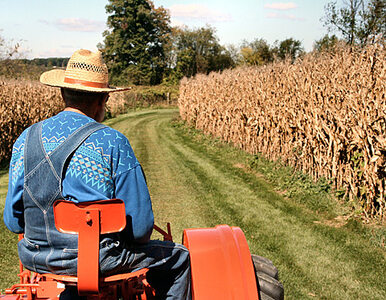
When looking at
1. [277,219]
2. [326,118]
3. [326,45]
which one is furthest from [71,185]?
[326,45]

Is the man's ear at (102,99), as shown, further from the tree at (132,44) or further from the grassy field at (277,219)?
the tree at (132,44)

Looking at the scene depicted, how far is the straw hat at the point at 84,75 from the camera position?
2.21m

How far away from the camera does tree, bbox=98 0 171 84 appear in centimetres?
4766

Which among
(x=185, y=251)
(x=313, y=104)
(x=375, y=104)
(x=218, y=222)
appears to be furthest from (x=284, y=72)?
(x=185, y=251)

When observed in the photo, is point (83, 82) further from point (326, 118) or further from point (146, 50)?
point (146, 50)

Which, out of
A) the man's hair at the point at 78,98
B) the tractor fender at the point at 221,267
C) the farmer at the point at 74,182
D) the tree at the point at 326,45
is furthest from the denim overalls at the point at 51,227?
the tree at the point at 326,45

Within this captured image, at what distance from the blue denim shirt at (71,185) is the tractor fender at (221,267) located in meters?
0.54

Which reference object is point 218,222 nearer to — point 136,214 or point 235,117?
point 136,214

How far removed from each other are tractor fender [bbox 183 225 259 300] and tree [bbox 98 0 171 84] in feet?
150

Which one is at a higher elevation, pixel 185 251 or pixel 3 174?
pixel 185 251

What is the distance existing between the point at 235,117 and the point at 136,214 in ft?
30.6

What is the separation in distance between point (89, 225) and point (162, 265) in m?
0.62

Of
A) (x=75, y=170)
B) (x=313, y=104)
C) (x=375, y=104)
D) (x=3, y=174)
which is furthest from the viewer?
(x=3, y=174)

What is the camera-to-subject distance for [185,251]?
2.43 metres
